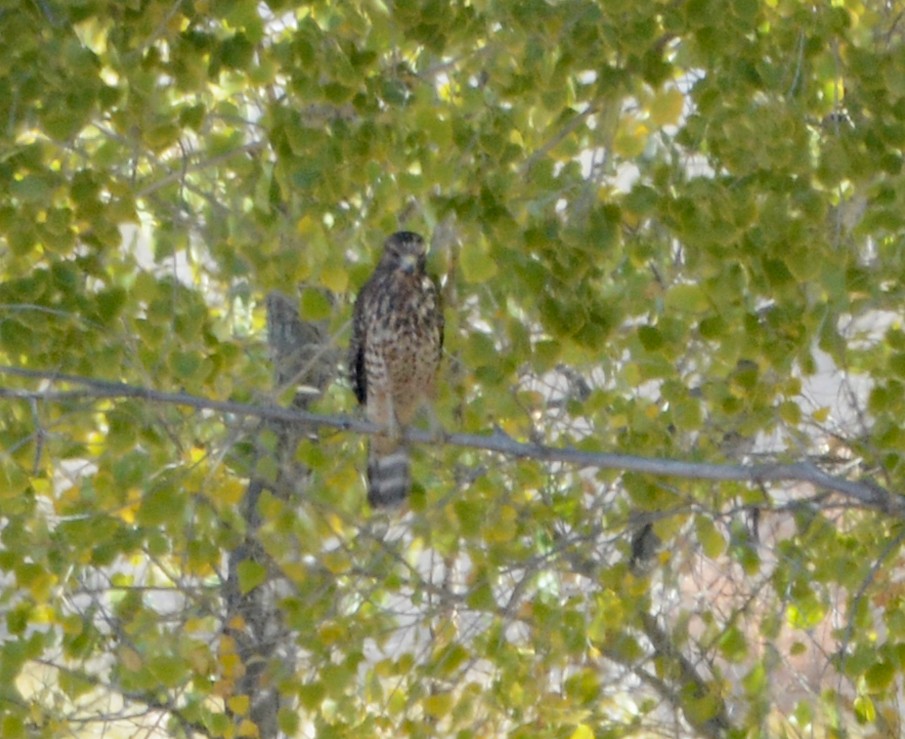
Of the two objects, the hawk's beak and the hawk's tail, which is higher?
the hawk's beak

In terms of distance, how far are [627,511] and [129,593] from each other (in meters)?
1.14

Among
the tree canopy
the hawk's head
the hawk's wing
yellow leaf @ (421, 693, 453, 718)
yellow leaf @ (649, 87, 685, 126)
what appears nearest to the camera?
the tree canopy

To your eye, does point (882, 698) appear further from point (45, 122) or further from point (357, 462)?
point (45, 122)

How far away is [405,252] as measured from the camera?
11.2 feet

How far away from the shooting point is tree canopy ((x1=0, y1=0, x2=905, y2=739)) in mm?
2309

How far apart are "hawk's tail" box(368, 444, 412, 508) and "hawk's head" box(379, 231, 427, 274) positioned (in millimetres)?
Result: 460

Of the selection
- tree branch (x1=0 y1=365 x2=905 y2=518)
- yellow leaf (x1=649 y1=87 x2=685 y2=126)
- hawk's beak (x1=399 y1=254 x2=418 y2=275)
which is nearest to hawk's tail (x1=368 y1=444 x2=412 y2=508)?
hawk's beak (x1=399 y1=254 x2=418 y2=275)

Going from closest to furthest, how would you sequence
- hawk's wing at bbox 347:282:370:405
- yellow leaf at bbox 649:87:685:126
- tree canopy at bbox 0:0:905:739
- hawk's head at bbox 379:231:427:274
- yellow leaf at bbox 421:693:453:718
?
tree canopy at bbox 0:0:905:739 < yellow leaf at bbox 649:87:685:126 < yellow leaf at bbox 421:693:453:718 < hawk's head at bbox 379:231:427:274 < hawk's wing at bbox 347:282:370:405

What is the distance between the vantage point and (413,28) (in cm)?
240

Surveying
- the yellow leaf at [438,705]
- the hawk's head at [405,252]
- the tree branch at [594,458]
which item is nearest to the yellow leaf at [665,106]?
the tree branch at [594,458]

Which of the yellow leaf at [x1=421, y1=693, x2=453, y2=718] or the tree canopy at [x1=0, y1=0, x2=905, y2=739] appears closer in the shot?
the tree canopy at [x1=0, y1=0, x2=905, y2=739]

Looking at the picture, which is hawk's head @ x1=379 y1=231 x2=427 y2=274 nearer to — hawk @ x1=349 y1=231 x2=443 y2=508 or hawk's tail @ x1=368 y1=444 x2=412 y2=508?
hawk @ x1=349 y1=231 x2=443 y2=508

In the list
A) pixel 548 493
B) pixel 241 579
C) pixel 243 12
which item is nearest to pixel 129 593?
pixel 241 579

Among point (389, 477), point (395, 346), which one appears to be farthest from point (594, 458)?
point (395, 346)
